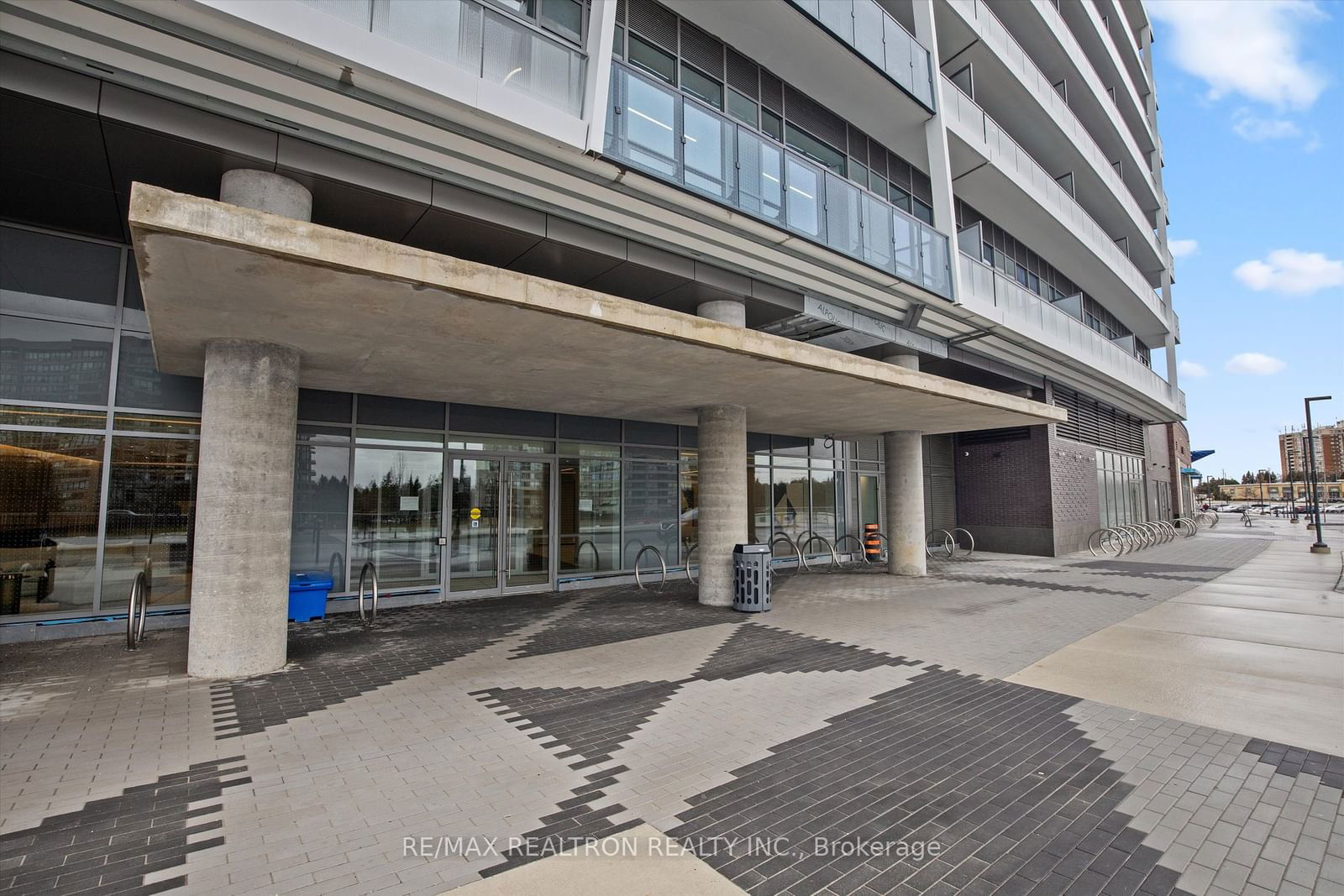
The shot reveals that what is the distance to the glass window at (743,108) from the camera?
34.6 feet

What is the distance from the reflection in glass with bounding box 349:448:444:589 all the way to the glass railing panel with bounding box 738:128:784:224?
6.24 meters

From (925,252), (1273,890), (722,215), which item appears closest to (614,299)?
(722,215)

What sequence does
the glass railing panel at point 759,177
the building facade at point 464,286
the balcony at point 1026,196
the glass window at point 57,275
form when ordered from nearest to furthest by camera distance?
the building facade at point 464,286 < the glass window at point 57,275 < the glass railing panel at point 759,177 < the balcony at point 1026,196

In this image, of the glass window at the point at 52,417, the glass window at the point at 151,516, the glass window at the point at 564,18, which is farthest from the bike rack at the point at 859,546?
the glass window at the point at 52,417

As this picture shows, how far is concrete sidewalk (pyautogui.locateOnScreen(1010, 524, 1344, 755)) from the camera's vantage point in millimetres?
4832

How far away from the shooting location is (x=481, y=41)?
6477 mm

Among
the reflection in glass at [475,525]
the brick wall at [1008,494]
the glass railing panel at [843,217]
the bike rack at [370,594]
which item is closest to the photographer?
the bike rack at [370,594]

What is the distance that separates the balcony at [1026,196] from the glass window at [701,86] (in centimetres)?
514

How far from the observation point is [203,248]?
4.05 meters

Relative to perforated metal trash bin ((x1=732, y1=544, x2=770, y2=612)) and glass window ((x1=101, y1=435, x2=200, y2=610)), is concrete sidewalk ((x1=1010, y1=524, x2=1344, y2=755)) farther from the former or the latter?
glass window ((x1=101, y1=435, x2=200, y2=610))

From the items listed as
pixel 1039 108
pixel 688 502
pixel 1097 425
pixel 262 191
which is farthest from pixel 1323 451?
pixel 262 191

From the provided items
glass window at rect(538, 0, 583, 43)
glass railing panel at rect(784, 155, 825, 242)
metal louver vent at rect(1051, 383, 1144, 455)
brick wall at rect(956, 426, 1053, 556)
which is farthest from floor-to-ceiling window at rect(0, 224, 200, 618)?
metal louver vent at rect(1051, 383, 1144, 455)

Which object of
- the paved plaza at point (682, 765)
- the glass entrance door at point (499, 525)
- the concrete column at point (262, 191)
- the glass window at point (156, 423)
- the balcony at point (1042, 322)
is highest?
the balcony at point (1042, 322)

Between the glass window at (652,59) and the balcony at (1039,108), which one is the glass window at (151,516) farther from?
the balcony at (1039,108)
